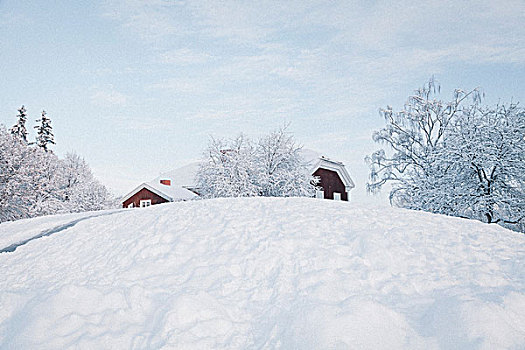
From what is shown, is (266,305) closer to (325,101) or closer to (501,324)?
(501,324)

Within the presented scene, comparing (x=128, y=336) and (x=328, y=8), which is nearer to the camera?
(x=128, y=336)

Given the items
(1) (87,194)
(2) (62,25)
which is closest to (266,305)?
(2) (62,25)

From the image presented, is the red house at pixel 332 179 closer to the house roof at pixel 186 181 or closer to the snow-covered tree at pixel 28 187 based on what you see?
the house roof at pixel 186 181

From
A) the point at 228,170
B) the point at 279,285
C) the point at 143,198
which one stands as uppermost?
the point at 228,170

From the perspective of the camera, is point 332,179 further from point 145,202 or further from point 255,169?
point 145,202

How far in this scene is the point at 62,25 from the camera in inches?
672

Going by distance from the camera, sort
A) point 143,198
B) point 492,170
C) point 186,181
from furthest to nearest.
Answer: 1. point 186,181
2. point 143,198
3. point 492,170

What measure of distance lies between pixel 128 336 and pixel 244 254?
204 cm

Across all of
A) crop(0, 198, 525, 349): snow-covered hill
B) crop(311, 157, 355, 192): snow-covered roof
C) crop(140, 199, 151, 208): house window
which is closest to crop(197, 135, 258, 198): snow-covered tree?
crop(311, 157, 355, 192): snow-covered roof

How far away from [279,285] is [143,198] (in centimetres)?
2531

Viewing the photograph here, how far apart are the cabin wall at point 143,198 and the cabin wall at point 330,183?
37.3ft

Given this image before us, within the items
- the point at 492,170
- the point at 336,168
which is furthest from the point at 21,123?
the point at 492,170

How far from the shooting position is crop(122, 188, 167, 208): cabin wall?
27625 mm

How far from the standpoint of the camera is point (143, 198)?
28328 millimetres
